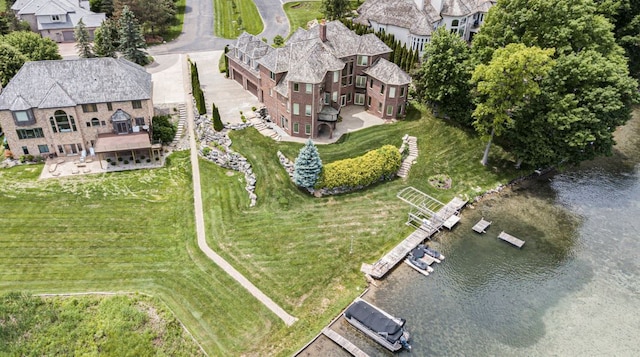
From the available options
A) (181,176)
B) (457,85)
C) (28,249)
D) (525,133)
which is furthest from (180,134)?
(525,133)

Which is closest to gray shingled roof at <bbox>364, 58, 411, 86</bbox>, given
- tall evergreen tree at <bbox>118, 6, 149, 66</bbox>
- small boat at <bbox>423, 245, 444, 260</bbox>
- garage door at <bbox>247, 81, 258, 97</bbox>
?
garage door at <bbox>247, 81, 258, 97</bbox>

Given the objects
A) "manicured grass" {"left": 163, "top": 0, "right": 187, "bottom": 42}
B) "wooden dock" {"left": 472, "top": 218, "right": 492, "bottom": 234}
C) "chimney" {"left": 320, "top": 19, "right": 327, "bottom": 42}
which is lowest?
"wooden dock" {"left": 472, "top": 218, "right": 492, "bottom": 234}

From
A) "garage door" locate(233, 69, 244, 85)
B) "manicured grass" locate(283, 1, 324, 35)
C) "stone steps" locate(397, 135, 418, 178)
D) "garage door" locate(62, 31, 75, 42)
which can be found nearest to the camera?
"stone steps" locate(397, 135, 418, 178)

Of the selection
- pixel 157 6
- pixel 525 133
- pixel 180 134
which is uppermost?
pixel 157 6

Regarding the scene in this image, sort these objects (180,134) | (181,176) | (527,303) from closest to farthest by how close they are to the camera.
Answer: (527,303), (181,176), (180,134)

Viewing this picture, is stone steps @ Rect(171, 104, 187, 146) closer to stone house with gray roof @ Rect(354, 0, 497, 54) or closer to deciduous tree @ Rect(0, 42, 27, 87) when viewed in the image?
deciduous tree @ Rect(0, 42, 27, 87)

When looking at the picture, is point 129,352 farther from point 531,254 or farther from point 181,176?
point 531,254
